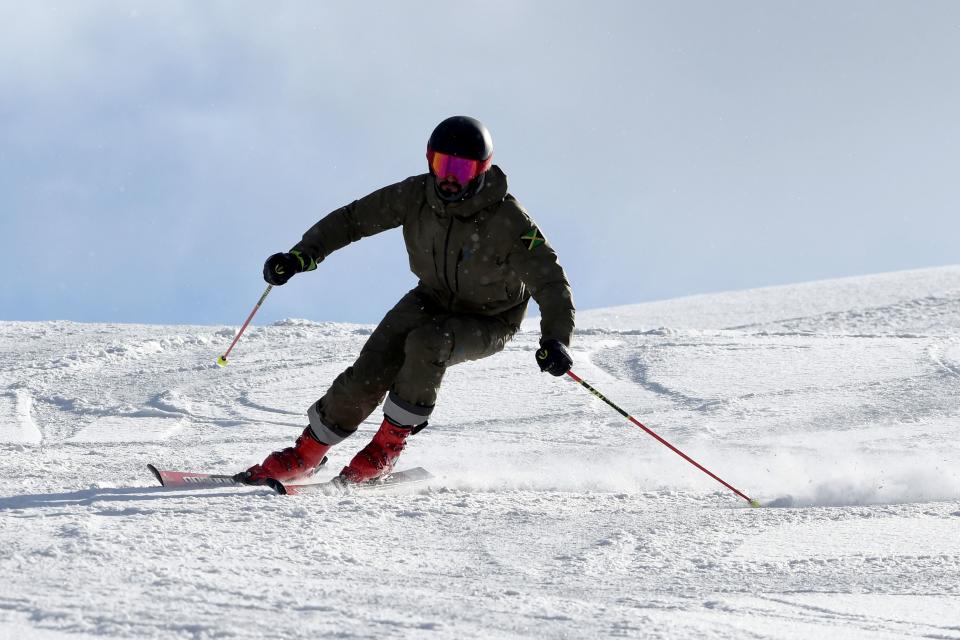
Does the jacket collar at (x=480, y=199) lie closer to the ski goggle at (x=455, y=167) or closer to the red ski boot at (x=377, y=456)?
the ski goggle at (x=455, y=167)

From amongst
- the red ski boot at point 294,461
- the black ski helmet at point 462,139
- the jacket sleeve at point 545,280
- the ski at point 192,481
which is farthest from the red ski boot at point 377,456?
the black ski helmet at point 462,139

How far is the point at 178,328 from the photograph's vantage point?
11352 millimetres

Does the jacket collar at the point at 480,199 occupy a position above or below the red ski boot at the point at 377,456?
above

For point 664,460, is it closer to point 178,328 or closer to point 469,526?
point 469,526

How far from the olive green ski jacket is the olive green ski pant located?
0.13m

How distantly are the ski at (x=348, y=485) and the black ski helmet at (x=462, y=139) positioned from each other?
4.89 ft

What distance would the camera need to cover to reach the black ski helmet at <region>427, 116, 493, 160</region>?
4023 millimetres

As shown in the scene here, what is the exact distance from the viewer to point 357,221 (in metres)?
4.53

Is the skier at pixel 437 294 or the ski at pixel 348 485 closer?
the ski at pixel 348 485

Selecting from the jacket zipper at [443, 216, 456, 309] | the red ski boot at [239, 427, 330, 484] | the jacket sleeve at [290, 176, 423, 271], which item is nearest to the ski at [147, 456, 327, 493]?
the red ski boot at [239, 427, 330, 484]

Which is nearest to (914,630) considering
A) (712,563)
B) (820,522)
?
(712,563)

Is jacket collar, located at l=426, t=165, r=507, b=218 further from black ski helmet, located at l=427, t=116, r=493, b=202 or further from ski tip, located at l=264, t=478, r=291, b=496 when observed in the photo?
ski tip, located at l=264, t=478, r=291, b=496

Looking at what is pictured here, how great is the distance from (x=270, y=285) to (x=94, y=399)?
3.63m

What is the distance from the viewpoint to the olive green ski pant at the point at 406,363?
4.08 meters
